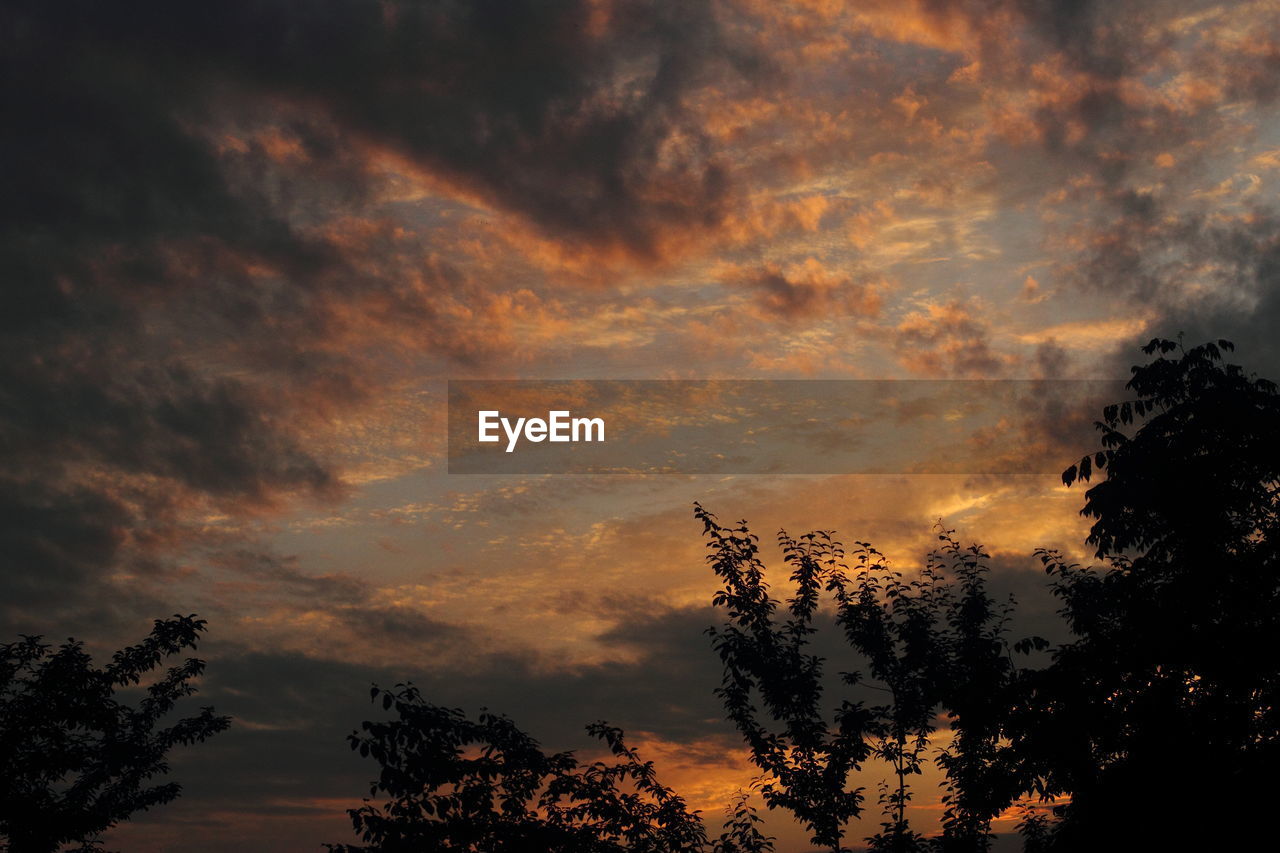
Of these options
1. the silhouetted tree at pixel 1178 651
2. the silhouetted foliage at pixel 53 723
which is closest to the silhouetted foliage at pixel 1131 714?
the silhouetted tree at pixel 1178 651

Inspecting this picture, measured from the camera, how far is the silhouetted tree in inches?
683

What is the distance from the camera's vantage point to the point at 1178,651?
59.2 ft

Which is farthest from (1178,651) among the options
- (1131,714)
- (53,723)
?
(53,723)

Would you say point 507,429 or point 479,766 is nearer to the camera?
point 479,766

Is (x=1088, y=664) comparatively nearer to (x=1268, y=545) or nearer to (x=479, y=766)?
(x=1268, y=545)

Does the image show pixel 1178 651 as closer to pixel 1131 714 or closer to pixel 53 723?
pixel 1131 714

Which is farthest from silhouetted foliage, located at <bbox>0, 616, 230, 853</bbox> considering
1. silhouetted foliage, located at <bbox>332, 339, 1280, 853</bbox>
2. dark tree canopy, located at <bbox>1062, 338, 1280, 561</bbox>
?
dark tree canopy, located at <bbox>1062, 338, 1280, 561</bbox>

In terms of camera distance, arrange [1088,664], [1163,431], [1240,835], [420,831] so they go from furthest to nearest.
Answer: [1163,431] → [1088,664] → [420,831] → [1240,835]

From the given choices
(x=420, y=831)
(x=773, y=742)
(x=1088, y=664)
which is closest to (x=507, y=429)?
(x=773, y=742)

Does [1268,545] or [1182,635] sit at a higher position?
[1268,545]

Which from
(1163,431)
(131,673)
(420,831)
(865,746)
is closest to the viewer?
(420,831)

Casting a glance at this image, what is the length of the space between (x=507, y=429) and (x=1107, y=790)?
18.0 metres

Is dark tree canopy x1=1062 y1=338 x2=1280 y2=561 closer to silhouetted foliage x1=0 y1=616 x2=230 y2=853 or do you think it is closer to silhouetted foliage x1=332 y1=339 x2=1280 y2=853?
silhouetted foliage x1=332 y1=339 x2=1280 y2=853

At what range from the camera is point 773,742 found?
25.0m
